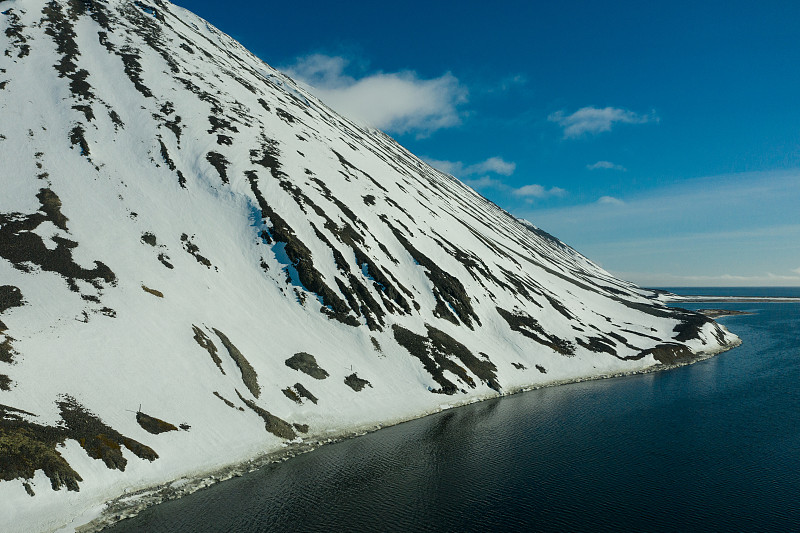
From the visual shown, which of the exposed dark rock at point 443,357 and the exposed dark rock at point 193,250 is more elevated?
the exposed dark rock at point 193,250

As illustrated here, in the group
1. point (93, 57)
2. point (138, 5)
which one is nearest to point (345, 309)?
point (93, 57)

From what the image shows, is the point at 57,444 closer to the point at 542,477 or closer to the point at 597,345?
the point at 542,477

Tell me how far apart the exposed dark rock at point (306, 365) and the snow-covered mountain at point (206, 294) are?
9.9 inches

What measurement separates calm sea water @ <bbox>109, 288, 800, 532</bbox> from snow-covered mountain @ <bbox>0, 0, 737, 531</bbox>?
22.3 ft

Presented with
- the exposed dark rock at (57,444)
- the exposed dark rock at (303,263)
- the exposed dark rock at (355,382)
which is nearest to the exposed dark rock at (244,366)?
the exposed dark rock at (355,382)

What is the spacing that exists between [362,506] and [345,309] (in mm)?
45060

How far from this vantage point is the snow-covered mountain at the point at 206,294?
44188 millimetres

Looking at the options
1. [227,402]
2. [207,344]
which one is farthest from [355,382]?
[207,344]

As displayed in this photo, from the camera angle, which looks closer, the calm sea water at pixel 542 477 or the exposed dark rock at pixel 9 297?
the calm sea water at pixel 542 477

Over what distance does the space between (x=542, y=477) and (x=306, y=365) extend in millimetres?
36756

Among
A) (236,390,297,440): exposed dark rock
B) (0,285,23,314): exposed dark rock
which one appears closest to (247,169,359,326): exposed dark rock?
(236,390,297,440): exposed dark rock

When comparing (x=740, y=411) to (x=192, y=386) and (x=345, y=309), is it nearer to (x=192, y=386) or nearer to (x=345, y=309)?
(x=345, y=309)

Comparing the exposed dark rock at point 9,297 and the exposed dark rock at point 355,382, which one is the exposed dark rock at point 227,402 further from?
the exposed dark rock at point 9,297

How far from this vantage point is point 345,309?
263 feet
